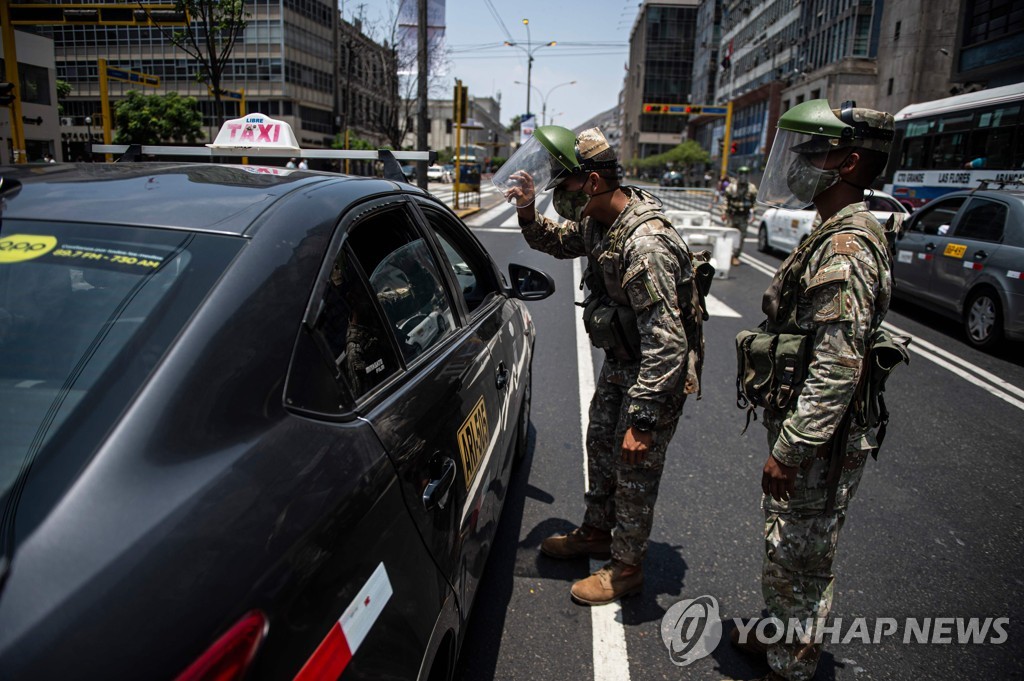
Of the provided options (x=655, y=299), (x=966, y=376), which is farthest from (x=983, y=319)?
(x=655, y=299)

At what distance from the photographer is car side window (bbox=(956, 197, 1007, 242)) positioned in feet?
23.8

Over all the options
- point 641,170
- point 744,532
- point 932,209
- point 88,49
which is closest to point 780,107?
point 641,170

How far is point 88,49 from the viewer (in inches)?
1307

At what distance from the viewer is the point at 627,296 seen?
2576 millimetres

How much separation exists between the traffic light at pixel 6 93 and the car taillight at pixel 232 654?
12116 millimetres

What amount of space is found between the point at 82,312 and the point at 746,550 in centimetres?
300

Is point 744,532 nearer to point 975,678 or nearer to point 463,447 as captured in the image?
point 975,678

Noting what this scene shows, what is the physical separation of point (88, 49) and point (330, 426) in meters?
40.9

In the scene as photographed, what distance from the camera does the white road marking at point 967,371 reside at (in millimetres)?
5845

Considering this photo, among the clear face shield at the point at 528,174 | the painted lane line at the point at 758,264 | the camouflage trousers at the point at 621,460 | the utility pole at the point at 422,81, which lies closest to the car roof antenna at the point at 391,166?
the clear face shield at the point at 528,174

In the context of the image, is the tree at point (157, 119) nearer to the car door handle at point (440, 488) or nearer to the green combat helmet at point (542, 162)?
the green combat helmet at point (542, 162)

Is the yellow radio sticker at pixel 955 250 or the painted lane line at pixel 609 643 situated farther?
the yellow radio sticker at pixel 955 250

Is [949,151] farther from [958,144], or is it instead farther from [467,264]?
[467,264]


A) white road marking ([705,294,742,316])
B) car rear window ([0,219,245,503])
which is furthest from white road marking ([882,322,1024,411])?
car rear window ([0,219,245,503])
